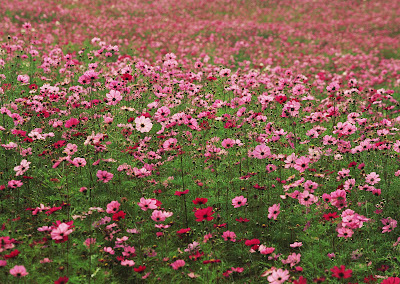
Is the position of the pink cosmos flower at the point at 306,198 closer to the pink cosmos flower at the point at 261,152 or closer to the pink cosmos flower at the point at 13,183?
the pink cosmos flower at the point at 261,152

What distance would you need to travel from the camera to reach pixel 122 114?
5.09 metres

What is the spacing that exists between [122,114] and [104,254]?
234 centimetres

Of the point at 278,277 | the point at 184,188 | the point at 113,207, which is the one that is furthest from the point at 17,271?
the point at 184,188

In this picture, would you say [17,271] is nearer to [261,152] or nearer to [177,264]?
[177,264]

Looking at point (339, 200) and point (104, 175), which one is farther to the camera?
point (104, 175)

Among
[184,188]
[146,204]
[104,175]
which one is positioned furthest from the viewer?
[184,188]

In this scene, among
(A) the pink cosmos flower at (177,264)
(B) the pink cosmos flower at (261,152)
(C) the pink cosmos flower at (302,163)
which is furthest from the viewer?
(B) the pink cosmos flower at (261,152)

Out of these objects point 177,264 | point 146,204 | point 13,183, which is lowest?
point 177,264

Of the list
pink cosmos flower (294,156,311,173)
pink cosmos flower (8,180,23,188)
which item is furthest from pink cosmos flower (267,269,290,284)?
pink cosmos flower (8,180,23,188)

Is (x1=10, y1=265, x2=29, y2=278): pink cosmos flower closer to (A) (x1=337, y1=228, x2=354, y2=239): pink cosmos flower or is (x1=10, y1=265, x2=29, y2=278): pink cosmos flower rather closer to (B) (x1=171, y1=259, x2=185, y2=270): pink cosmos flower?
(B) (x1=171, y1=259, x2=185, y2=270): pink cosmos flower

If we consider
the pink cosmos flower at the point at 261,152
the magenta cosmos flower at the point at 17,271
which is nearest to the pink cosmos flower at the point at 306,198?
the pink cosmos flower at the point at 261,152

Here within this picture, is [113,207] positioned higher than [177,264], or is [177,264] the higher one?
[113,207]

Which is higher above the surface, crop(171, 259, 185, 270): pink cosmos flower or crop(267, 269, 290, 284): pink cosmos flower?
crop(267, 269, 290, 284): pink cosmos flower

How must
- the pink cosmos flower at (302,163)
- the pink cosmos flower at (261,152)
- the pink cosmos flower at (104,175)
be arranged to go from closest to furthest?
1. the pink cosmos flower at (104,175)
2. the pink cosmos flower at (302,163)
3. the pink cosmos flower at (261,152)
